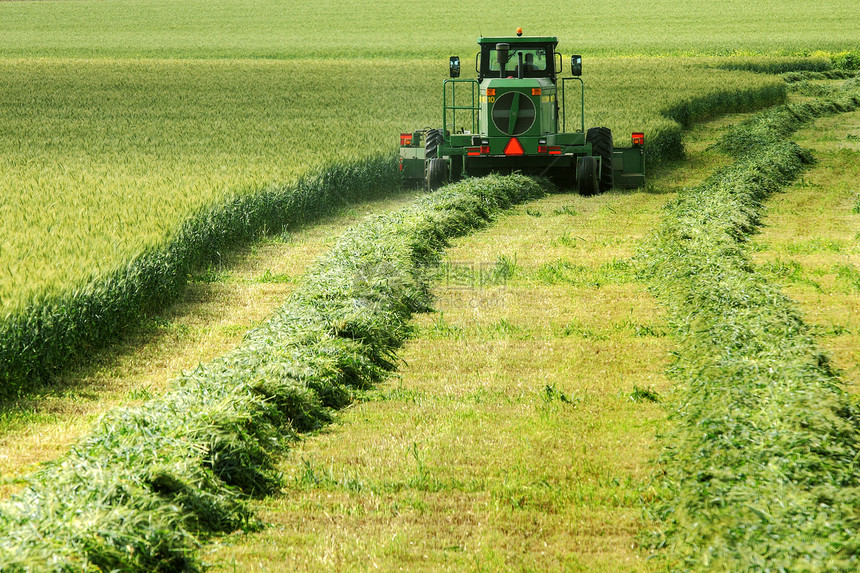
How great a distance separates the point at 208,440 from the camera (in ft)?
18.2

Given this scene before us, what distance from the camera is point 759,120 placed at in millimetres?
28109

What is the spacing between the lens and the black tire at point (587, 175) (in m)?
17.2

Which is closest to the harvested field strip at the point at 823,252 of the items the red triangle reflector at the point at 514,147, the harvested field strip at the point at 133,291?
the red triangle reflector at the point at 514,147

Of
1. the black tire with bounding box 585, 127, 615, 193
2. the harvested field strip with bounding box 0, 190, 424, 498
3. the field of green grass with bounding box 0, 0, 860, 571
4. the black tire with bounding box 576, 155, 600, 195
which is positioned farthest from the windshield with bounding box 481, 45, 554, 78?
the harvested field strip with bounding box 0, 190, 424, 498

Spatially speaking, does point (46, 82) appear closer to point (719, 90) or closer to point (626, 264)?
point (719, 90)

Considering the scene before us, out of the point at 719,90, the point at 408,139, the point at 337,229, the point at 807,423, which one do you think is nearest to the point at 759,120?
the point at 719,90

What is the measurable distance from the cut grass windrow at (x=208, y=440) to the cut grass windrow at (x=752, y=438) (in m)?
2.36

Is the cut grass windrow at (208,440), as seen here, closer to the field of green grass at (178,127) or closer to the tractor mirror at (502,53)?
the field of green grass at (178,127)

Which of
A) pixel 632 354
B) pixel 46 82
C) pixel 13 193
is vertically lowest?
pixel 632 354

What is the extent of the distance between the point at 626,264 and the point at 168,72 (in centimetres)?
3662

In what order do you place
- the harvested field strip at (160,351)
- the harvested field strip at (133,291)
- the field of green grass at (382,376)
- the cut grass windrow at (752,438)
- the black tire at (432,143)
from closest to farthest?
the cut grass windrow at (752,438), the field of green grass at (382,376), the harvested field strip at (160,351), the harvested field strip at (133,291), the black tire at (432,143)

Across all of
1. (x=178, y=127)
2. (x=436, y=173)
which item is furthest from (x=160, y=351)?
(x=178, y=127)

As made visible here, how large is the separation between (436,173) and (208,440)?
40.4 feet

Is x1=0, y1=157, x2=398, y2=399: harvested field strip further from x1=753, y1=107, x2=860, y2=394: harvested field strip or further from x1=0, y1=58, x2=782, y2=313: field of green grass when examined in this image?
x1=753, y1=107, x2=860, y2=394: harvested field strip
